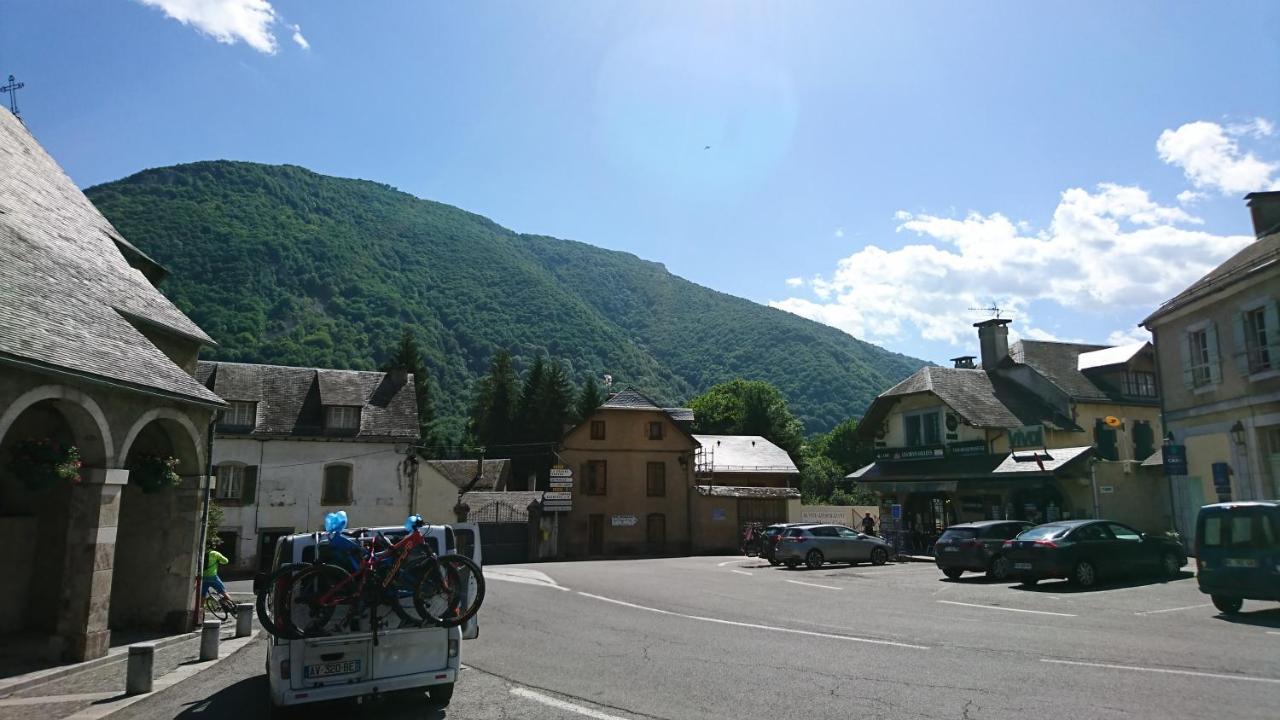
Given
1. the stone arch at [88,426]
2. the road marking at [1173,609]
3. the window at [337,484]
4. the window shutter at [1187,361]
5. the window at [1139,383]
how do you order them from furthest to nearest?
the window at [337,484] → the window at [1139,383] → the window shutter at [1187,361] → the road marking at [1173,609] → the stone arch at [88,426]

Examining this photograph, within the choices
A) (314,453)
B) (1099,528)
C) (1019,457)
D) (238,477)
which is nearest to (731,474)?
(1019,457)

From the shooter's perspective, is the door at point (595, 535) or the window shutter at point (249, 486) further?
the door at point (595, 535)

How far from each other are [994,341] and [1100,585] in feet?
71.8

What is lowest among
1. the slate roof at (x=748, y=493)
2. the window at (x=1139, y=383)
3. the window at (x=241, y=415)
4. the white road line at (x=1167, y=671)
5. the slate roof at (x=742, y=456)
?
the white road line at (x=1167, y=671)

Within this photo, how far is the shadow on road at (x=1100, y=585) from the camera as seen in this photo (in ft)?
53.1

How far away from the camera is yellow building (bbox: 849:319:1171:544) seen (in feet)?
87.5

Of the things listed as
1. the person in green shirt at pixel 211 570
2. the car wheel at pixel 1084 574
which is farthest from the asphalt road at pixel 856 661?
the person in green shirt at pixel 211 570

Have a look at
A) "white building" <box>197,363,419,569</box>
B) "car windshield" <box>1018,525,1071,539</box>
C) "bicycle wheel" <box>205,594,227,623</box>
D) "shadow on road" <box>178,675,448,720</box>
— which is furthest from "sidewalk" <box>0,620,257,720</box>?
"white building" <box>197,363,419,569</box>

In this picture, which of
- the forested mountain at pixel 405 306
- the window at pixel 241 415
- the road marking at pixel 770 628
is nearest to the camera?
the road marking at pixel 770 628

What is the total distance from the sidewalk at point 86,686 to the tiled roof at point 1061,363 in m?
31.9

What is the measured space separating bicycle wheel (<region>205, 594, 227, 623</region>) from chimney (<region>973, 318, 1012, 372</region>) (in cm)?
3316

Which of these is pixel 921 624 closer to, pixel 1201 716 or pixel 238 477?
pixel 1201 716

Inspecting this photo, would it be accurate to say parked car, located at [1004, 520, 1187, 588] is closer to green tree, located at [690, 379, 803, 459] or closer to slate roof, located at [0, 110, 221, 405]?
slate roof, located at [0, 110, 221, 405]

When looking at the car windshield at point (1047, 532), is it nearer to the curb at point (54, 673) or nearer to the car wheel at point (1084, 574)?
the car wheel at point (1084, 574)
